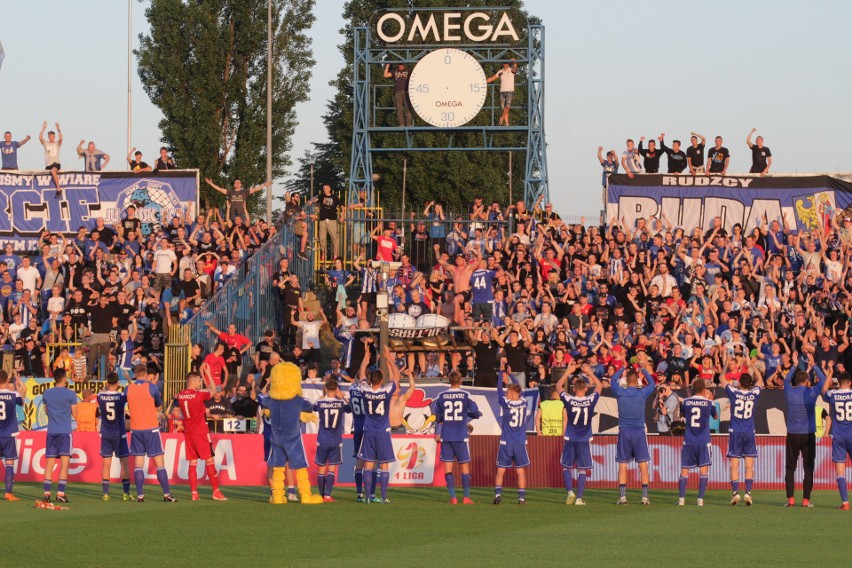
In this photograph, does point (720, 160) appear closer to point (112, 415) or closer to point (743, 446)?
point (743, 446)

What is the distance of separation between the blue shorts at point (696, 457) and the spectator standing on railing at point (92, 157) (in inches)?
819

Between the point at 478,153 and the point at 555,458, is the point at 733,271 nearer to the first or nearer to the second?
the point at 555,458

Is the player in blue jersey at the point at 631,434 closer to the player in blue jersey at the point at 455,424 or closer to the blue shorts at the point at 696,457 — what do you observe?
the blue shorts at the point at 696,457

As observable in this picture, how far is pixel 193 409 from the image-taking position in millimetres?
20156

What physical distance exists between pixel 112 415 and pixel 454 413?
500cm

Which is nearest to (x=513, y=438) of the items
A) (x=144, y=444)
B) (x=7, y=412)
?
(x=144, y=444)

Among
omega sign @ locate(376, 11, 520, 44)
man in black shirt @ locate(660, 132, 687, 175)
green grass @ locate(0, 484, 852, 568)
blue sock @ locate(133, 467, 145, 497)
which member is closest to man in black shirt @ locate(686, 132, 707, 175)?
man in black shirt @ locate(660, 132, 687, 175)

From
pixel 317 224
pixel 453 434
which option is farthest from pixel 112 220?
pixel 453 434

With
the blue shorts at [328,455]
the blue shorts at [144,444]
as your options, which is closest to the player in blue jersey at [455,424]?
the blue shorts at [328,455]

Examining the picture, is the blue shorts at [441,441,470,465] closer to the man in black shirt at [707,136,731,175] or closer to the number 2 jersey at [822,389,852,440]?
the number 2 jersey at [822,389,852,440]

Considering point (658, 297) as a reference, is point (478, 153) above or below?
above

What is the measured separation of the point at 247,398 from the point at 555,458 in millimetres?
5981

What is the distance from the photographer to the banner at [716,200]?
33.5 metres

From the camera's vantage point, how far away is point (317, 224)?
33219 mm
